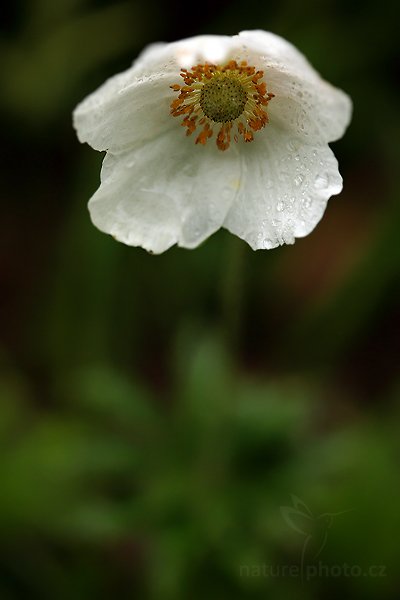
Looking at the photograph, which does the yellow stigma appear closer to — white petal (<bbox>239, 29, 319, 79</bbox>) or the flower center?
the flower center

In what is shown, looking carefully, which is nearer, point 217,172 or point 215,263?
point 217,172

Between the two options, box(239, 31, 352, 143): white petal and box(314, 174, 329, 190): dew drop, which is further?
box(314, 174, 329, 190): dew drop

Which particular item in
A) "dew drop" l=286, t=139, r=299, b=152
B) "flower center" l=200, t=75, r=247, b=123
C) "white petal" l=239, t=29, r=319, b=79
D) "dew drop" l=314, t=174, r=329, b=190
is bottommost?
"dew drop" l=314, t=174, r=329, b=190

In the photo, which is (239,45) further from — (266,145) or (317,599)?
(317,599)

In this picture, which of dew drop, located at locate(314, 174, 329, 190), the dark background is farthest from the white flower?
the dark background

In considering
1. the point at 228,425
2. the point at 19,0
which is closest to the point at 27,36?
the point at 19,0

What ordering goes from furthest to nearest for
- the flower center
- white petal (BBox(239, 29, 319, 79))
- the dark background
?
the dark background
the flower center
white petal (BBox(239, 29, 319, 79))

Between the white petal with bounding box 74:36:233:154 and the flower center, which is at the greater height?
the flower center

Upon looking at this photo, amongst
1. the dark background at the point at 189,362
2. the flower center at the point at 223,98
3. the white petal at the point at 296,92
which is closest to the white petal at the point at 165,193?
the flower center at the point at 223,98
